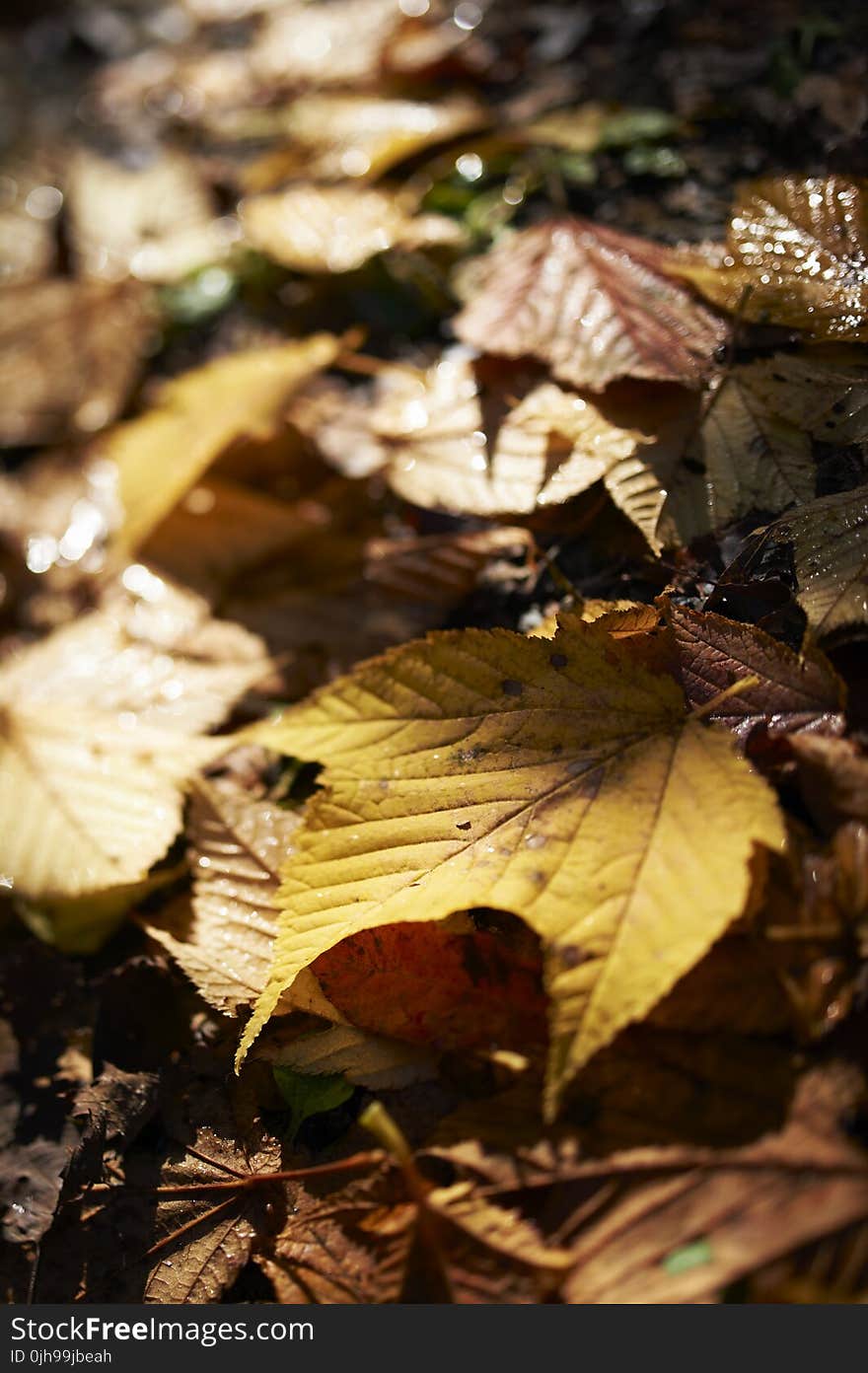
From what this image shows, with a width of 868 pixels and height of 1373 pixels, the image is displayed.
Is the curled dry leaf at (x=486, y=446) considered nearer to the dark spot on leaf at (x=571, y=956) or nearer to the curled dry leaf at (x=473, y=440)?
the curled dry leaf at (x=473, y=440)

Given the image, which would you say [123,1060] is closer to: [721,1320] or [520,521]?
[721,1320]

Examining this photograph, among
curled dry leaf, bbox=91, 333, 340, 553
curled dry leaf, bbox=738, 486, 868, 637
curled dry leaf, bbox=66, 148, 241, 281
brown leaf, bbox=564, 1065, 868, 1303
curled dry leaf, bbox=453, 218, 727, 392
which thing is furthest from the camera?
curled dry leaf, bbox=66, 148, 241, 281

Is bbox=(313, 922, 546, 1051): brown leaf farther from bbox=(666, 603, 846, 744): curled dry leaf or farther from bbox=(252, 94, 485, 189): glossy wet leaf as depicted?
bbox=(252, 94, 485, 189): glossy wet leaf

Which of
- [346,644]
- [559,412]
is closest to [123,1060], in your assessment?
[346,644]

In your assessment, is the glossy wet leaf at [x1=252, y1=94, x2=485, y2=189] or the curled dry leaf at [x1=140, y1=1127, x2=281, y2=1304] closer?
the curled dry leaf at [x1=140, y1=1127, x2=281, y2=1304]

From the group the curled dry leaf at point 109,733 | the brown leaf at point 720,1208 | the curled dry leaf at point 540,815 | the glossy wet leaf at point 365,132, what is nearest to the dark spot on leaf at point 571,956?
the curled dry leaf at point 540,815

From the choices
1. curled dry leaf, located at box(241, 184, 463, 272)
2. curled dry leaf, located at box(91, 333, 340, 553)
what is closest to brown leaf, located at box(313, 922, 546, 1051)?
curled dry leaf, located at box(91, 333, 340, 553)
